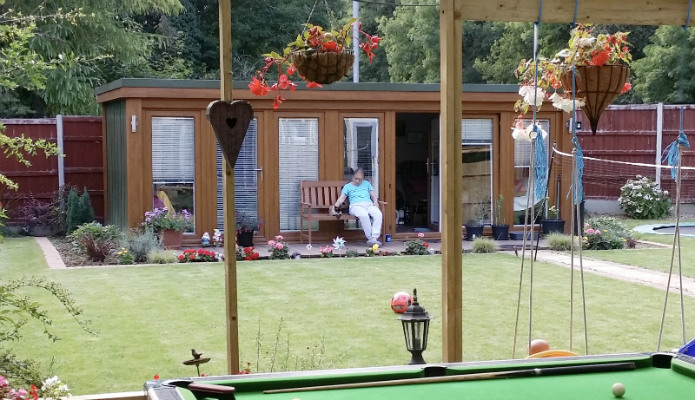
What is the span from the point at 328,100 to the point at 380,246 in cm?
227

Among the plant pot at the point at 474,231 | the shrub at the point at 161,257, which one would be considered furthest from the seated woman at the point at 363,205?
the shrub at the point at 161,257

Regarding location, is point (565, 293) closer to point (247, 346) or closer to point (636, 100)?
point (247, 346)

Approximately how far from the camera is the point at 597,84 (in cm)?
440

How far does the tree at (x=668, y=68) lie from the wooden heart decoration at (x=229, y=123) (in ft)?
63.9

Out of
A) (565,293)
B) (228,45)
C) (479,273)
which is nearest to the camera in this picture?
(228,45)

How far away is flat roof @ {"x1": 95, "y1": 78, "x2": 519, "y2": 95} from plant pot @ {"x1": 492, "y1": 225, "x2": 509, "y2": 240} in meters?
2.06

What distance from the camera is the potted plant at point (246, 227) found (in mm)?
11867

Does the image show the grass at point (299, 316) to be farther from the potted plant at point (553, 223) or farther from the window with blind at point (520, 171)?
the window with blind at point (520, 171)

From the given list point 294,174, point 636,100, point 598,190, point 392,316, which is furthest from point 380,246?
point 636,100

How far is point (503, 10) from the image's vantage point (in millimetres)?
4078

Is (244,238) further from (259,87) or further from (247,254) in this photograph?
(259,87)

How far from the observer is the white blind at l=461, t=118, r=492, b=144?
13180 mm

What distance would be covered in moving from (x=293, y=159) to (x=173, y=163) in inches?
68.7

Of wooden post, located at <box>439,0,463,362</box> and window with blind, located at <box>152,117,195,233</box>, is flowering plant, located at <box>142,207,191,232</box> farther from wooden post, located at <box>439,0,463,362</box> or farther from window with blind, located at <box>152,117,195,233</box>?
wooden post, located at <box>439,0,463,362</box>
